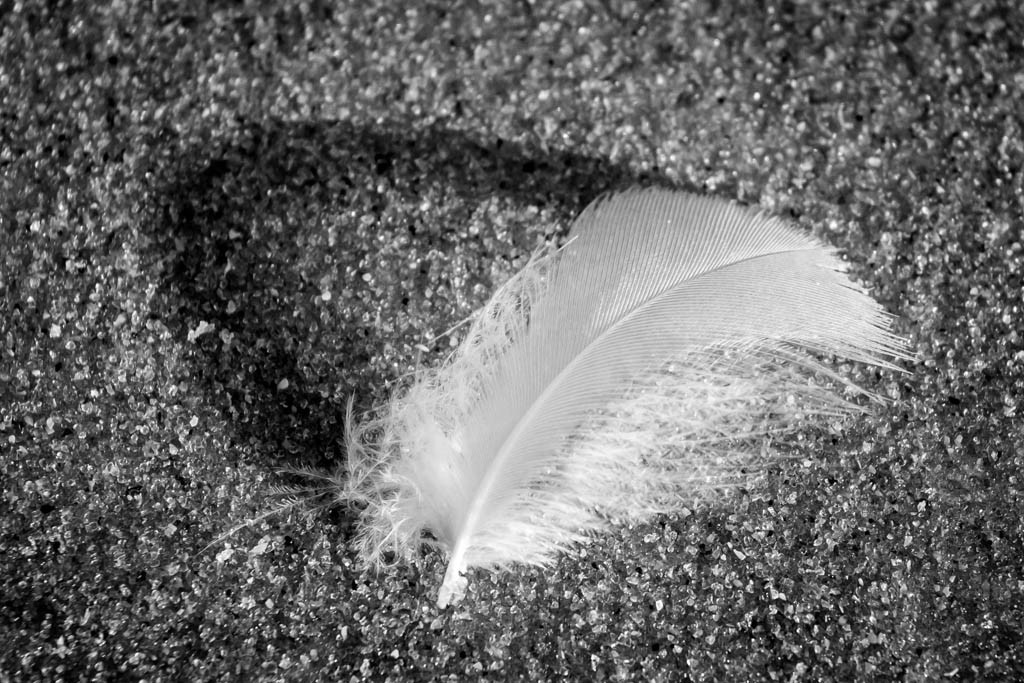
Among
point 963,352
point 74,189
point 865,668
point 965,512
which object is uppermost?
point 74,189

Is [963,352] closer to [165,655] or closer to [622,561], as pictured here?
[622,561]

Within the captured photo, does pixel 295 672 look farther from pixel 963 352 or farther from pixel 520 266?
pixel 963 352

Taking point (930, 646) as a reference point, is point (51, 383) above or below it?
above

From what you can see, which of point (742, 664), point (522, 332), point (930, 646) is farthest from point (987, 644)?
point (522, 332)

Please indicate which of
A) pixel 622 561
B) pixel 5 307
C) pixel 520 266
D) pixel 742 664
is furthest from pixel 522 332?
pixel 5 307

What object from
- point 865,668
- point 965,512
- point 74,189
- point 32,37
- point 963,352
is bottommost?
point 865,668

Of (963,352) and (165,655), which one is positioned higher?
(963,352)
